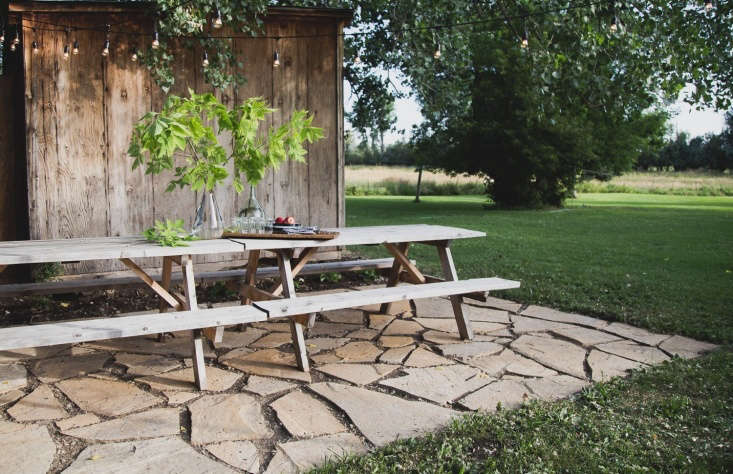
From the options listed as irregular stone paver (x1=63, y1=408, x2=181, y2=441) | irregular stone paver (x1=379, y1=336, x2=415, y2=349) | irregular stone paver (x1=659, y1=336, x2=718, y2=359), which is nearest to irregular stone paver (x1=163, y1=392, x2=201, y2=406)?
irregular stone paver (x1=63, y1=408, x2=181, y2=441)

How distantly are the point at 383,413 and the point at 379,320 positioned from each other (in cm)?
200

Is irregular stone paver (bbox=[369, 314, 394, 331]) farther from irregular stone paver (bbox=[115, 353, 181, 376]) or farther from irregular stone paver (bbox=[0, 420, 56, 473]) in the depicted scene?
irregular stone paver (bbox=[0, 420, 56, 473])

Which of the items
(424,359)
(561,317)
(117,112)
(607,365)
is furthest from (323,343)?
(117,112)

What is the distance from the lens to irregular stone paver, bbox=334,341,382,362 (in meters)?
4.20

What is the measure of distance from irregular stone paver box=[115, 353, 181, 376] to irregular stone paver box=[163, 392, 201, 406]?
1.40 ft

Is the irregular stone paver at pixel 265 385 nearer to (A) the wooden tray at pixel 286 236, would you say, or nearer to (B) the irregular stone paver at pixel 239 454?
(B) the irregular stone paver at pixel 239 454

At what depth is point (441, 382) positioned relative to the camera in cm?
374

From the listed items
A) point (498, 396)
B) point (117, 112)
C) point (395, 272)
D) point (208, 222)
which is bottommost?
point (498, 396)

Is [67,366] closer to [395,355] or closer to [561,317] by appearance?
[395,355]

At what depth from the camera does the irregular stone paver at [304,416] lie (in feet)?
9.99

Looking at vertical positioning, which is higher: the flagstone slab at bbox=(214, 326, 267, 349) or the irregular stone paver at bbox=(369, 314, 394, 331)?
the irregular stone paver at bbox=(369, 314, 394, 331)

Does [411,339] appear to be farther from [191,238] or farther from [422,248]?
[422,248]

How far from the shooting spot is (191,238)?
4.04 metres

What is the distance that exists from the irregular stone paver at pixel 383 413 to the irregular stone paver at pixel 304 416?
0.09 meters
